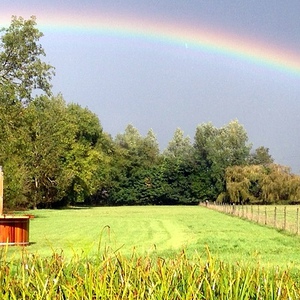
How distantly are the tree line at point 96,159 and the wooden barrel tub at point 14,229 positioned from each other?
1432cm

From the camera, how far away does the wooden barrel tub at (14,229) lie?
1551cm

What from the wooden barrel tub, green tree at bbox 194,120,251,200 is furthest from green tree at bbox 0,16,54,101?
green tree at bbox 194,120,251,200

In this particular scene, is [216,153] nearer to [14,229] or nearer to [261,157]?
[261,157]

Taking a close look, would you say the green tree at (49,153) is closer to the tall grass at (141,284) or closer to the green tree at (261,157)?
the green tree at (261,157)

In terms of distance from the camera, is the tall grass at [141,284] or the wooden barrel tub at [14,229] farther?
the wooden barrel tub at [14,229]

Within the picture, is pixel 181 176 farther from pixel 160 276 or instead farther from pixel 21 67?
pixel 160 276

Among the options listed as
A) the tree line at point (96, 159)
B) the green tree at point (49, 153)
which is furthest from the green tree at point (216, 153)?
the green tree at point (49, 153)

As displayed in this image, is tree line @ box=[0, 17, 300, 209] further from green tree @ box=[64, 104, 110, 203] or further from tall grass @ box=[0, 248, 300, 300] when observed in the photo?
tall grass @ box=[0, 248, 300, 300]

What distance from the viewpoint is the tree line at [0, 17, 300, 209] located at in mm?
31766

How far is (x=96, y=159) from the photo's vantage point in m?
67.1

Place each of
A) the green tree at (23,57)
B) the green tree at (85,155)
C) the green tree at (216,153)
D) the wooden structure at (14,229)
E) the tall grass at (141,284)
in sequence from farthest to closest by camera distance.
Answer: the green tree at (216,153) → the green tree at (85,155) → the green tree at (23,57) → the wooden structure at (14,229) → the tall grass at (141,284)

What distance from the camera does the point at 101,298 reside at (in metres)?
4.03

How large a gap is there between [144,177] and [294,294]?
7940 cm

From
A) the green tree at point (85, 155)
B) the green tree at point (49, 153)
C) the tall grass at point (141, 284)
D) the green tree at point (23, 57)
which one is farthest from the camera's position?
the green tree at point (85, 155)
